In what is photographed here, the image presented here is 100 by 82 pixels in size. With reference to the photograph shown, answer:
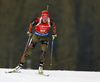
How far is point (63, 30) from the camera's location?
31.8 meters

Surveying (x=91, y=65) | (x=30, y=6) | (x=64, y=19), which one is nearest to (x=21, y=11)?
(x=30, y=6)

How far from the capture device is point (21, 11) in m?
32.0

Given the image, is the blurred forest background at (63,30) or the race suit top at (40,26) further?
the blurred forest background at (63,30)

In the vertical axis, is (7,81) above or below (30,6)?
below

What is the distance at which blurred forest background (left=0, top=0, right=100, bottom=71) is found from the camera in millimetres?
Result: 29234

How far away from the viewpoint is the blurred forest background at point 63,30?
95.9 feet

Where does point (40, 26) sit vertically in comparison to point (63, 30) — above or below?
above

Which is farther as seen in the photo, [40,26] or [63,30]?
[63,30]

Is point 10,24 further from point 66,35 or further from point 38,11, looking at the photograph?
point 66,35

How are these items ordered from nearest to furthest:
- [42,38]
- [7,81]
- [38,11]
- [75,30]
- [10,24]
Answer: [7,81]
[42,38]
[38,11]
[10,24]
[75,30]

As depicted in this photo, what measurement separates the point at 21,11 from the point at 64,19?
559 cm

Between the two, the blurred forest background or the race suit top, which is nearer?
the race suit top

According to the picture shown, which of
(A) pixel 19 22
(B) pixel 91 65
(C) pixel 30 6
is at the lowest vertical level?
(B) pixel 91 65

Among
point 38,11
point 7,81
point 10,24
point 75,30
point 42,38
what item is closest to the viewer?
point 7,81
